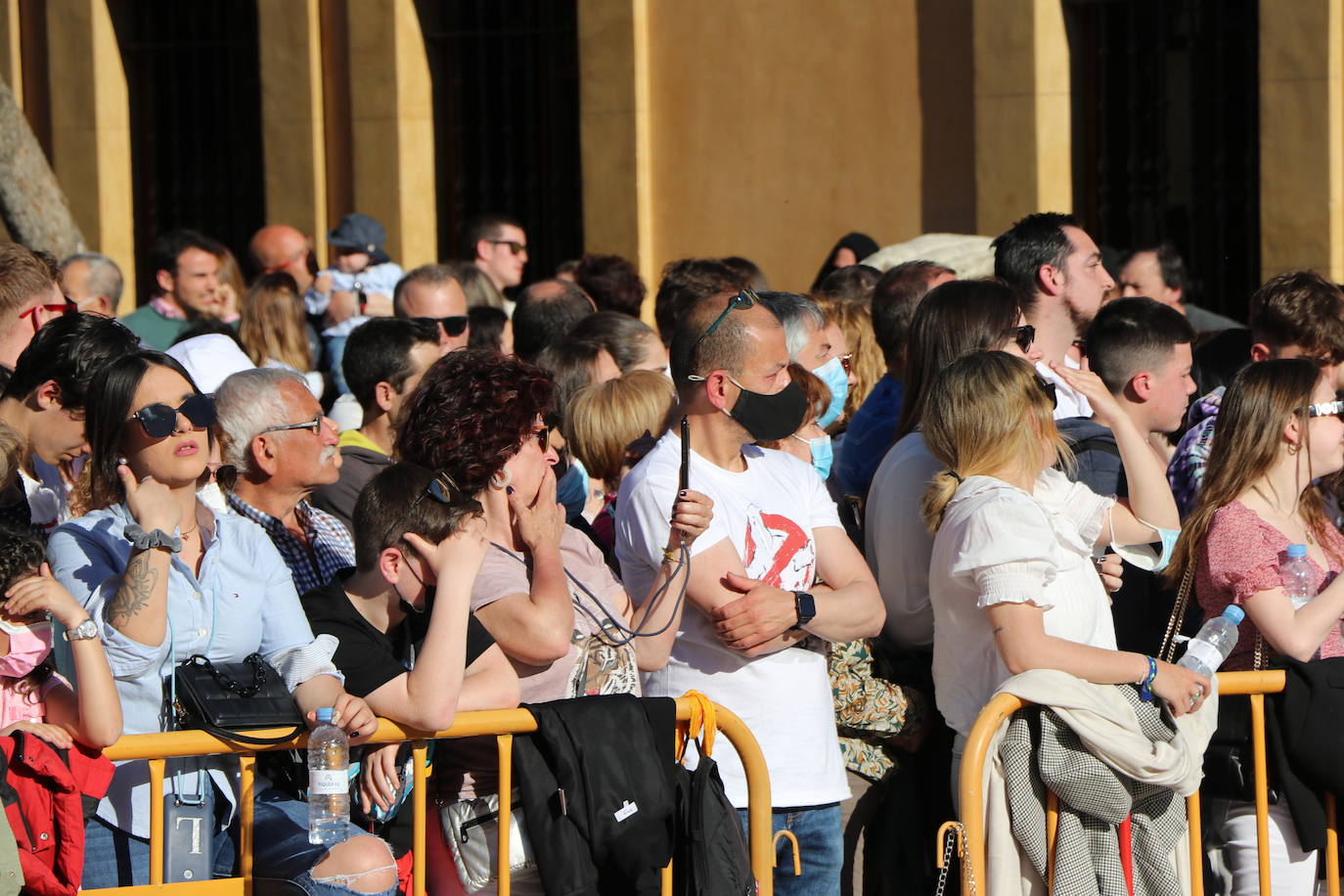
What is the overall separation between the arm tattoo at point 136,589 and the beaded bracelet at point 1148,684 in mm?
2394

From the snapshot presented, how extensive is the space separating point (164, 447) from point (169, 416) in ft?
0.24

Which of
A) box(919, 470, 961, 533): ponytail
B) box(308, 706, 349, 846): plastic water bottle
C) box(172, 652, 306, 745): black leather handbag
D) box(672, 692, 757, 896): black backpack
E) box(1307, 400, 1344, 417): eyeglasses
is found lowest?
box(672, 692, 757, 896): black backpack

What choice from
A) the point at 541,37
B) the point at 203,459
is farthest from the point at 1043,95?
the point at 203,459

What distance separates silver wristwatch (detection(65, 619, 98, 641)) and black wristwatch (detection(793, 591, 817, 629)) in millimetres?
1689

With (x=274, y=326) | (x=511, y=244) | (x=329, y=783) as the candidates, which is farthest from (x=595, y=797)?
(x=511, y=244)

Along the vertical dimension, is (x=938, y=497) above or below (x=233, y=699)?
above

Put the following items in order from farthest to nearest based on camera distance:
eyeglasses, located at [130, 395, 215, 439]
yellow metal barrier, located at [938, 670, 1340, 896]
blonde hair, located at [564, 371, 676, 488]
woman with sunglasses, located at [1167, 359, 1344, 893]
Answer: blonde hair, located at [564, 371, 676, 488], woman with sunglasses, located at [1167, 359, 1344, 893], yellow metal barrier, located at [938, 670, 1340, 896], eyeglasses, located at [130, 395, 215, 439]

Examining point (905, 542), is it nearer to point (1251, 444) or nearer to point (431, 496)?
point (1251, 444)

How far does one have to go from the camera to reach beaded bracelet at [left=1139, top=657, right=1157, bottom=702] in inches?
172

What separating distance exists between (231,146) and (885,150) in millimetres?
5772

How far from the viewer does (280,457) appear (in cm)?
507

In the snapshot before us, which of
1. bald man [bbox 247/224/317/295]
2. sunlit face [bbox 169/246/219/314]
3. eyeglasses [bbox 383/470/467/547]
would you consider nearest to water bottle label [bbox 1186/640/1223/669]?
eyeglasses [bbox 383/470/467/547]

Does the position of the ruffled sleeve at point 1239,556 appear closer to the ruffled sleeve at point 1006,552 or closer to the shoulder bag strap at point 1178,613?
the shoulder bag strap at point 1178,613

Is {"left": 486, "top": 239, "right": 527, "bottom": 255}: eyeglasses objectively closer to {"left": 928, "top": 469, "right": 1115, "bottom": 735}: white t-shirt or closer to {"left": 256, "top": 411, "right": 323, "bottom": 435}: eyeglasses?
{"left": 256, "top": 411, "right": 323, "bottom": 435}: eyeglasses
